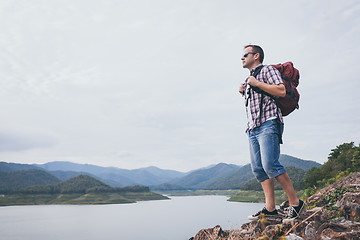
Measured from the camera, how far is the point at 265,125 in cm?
340

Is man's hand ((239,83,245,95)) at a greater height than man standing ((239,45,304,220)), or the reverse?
man's hand ((239,83,245,95))

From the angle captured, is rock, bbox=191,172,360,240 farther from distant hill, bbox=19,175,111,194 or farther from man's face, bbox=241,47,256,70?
distant hill, bbox=19,175,111,194

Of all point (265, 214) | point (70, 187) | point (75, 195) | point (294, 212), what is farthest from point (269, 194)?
point (70, 187)

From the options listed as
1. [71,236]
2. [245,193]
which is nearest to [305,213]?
[71,236]

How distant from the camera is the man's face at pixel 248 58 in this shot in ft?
12.5

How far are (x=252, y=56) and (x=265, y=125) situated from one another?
1043 mm

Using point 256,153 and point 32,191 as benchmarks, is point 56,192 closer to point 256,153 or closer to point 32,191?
point 32,191

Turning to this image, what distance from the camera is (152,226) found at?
197 feet

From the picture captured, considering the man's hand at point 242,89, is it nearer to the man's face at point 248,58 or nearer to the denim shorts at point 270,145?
the man's face at point 248,58

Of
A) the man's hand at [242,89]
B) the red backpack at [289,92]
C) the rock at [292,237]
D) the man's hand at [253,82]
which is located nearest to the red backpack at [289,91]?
the red backpack at [289,92]

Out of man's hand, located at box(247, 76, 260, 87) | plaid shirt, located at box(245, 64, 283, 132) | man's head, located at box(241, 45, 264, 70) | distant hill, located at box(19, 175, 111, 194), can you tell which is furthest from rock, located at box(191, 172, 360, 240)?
distant hill, located at box(19, 175, 111, 194)

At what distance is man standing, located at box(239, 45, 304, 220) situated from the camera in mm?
3252

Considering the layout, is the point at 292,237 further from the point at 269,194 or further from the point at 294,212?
the point at 269,194

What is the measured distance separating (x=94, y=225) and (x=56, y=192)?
264 ft
